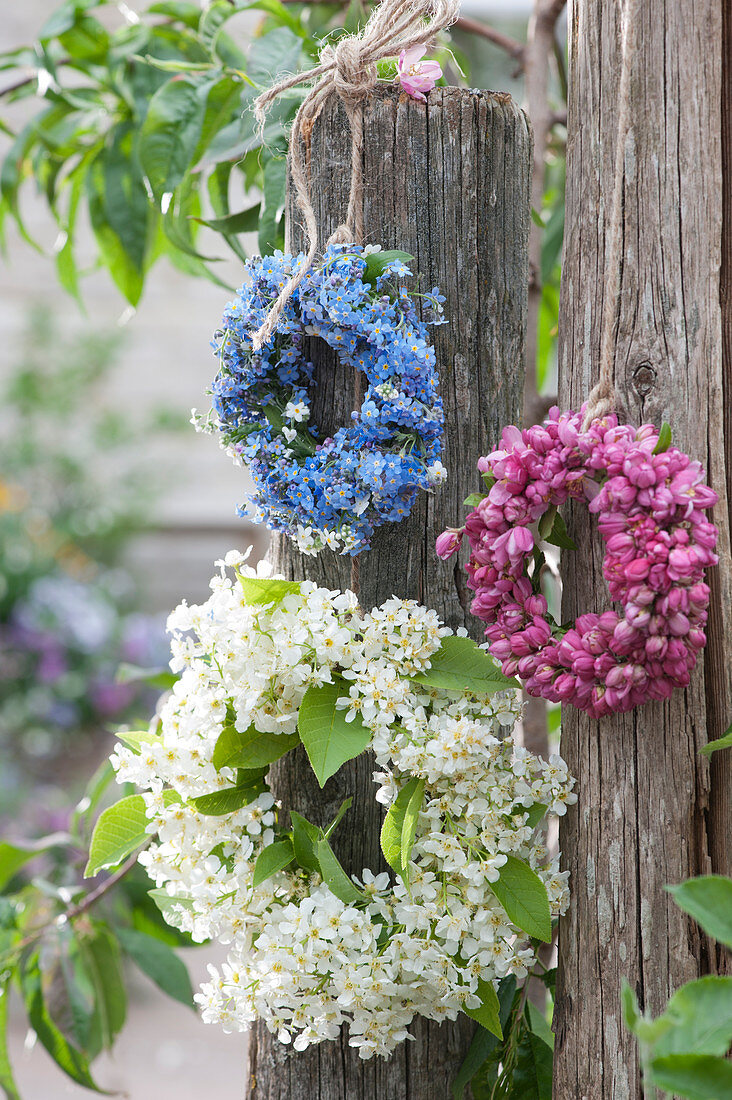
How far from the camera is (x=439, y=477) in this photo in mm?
1025

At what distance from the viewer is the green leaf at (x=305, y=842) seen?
40.7 inches

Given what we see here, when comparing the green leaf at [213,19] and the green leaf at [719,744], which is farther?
the green leaf at [213,19]

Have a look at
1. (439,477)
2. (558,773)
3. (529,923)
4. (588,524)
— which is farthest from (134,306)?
(529,923)

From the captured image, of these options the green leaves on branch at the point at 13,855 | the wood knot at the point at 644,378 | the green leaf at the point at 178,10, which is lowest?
the green leaves on branch at the point at 13,855

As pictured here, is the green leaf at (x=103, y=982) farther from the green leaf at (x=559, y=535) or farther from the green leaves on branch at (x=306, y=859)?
the green leaf at (x=559, y=535)

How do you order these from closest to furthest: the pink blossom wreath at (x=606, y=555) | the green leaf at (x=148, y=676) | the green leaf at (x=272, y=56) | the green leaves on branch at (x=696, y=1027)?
1. the green leaves on branch at (x=696, y=1027)
2. the pink blossom wreath at (x=606, y=555)
3. the green leaf at (x=272, y=56)
4. the green leaf at (x=148, y=676)

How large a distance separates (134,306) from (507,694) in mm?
1009

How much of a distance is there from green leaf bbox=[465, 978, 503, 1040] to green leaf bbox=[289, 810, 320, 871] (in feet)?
0.69

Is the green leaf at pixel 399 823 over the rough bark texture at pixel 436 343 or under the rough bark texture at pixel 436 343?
under

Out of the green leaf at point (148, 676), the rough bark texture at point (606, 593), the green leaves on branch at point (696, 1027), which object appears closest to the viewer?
the green leaves on branch at point (696, 1027)

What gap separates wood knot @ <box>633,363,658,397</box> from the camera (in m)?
1.00

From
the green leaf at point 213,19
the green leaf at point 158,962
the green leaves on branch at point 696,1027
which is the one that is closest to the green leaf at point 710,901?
the green leaves on branch at point 696,1027

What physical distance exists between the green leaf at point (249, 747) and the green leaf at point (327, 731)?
3.1 inches

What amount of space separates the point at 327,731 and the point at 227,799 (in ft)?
0.55
